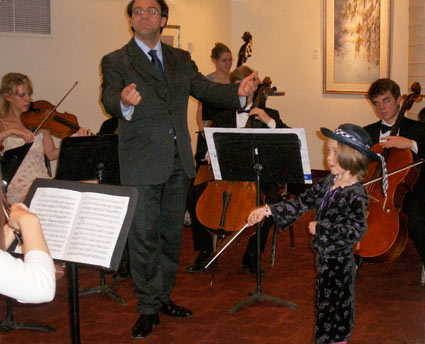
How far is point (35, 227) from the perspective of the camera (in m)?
1.62

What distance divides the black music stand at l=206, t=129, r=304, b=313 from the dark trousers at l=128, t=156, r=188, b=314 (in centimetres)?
30

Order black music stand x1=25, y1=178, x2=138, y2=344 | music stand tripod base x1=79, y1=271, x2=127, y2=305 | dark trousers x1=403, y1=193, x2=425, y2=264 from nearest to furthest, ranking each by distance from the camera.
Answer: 1. black music stand x1=25, y1=178, x2=138, y2=344
2. music stand tripod base x1=79, y1=271, x2=127, y2=305
3. dark trousers x1=403, y1=193, x2=425, y2=264

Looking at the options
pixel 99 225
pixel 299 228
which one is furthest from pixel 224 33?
pixel 99 225

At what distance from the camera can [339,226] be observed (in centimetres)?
254

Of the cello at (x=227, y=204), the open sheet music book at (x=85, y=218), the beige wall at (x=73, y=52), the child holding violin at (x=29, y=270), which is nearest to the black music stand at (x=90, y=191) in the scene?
the open sheet music book at (x=85, y=218)

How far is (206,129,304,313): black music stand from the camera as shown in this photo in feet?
10.7

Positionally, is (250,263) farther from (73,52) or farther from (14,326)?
(73,52)

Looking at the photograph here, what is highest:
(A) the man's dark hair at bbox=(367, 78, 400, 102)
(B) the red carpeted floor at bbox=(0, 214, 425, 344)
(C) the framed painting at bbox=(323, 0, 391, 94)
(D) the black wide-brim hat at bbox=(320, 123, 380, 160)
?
(C) the framed painting at bbox=(323, 0, 391, 94)

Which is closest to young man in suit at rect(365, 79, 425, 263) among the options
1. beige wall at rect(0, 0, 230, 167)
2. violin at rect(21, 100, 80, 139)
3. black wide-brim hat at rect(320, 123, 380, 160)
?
black wide-brim hat at rect(320, 123, 380, 160)

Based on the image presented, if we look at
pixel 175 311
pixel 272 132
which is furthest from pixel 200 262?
pixel 272 132

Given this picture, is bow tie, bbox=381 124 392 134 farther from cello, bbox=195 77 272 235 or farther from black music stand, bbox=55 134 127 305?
black music stand, bbox=55 134 127 305

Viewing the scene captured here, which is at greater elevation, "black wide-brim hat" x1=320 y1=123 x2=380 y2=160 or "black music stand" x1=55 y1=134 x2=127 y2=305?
"black wide-brim hat" x1=320 y1=123 x2=380 y2=160

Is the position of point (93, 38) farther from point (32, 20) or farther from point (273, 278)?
point (273, 278)

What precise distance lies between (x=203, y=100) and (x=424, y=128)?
61.4 inches
